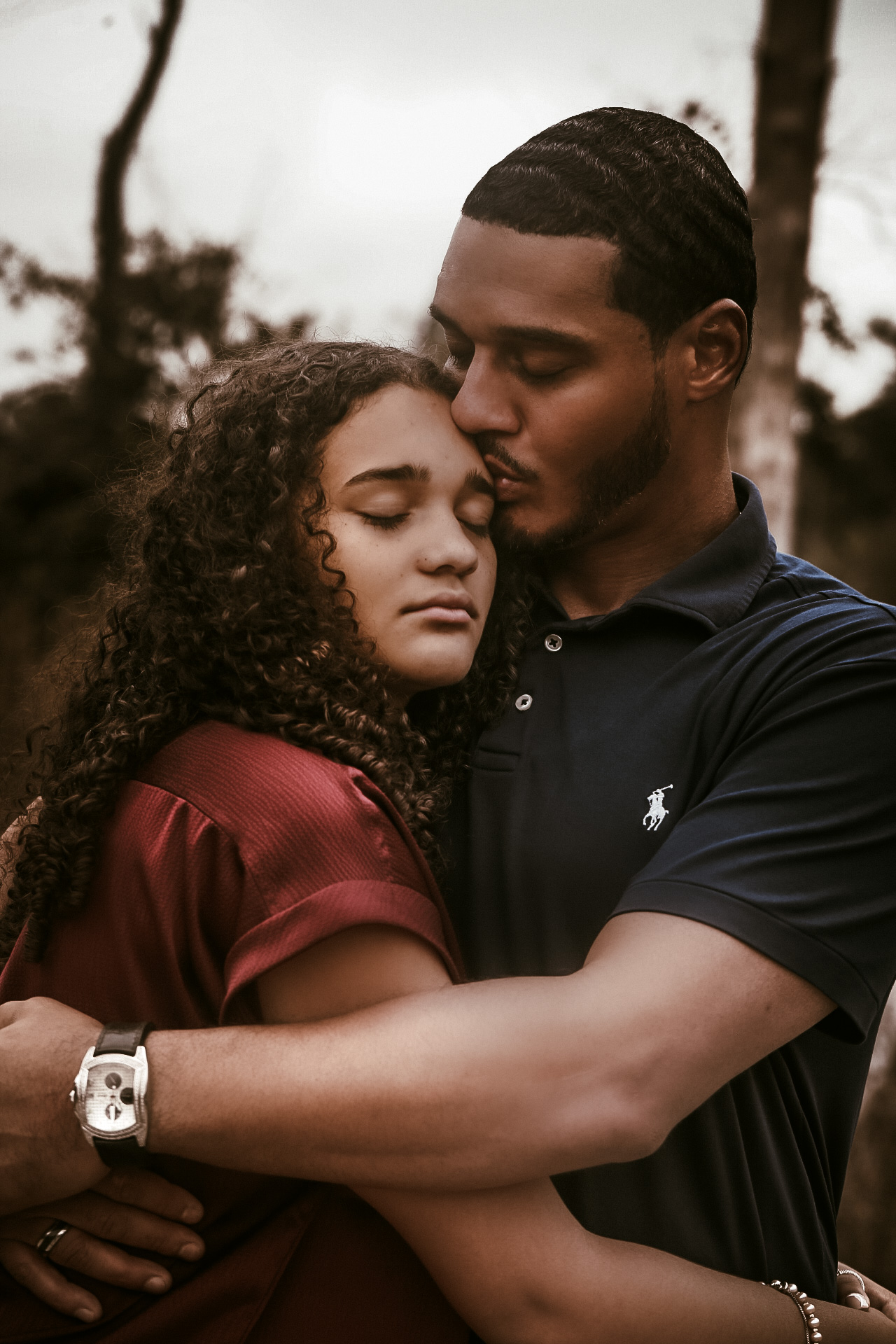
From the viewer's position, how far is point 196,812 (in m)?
1.61

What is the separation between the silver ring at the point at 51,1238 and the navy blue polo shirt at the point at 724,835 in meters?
0.77

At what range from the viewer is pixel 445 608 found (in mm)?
1996

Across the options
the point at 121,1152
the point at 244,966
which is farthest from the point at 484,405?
the point at 121,1152

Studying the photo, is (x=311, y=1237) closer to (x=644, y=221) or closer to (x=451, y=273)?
(x=451, y=273)

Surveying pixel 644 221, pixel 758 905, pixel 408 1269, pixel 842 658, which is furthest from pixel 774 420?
pixel 408 1269

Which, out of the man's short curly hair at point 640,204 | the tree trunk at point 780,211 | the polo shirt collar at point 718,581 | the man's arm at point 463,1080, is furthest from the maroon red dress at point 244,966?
the tree trunk at point 780,211

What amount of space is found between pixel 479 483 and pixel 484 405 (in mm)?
150

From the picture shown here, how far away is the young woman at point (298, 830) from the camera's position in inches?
60.0

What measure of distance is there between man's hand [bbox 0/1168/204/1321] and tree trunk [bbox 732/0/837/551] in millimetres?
3981

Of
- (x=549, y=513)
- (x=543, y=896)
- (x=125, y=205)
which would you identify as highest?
(x=125, y=205)

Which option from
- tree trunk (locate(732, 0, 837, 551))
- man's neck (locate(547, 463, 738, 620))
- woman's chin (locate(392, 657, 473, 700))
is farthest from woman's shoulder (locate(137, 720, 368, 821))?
tree trunk (locate(732, 0, 837, 551))

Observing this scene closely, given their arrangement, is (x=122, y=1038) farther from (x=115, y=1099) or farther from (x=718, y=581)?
(x=718, y=581)

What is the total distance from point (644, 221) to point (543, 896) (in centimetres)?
136

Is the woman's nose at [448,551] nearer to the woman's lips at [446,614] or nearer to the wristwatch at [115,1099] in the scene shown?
the woman's lips at [446,614]
